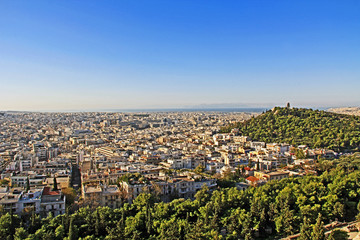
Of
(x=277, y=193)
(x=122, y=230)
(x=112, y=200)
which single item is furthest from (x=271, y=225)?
(x=112, y=200)

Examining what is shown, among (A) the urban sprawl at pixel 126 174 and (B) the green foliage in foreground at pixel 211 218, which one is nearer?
(B) the green foliage in foreground at pixel 211 218

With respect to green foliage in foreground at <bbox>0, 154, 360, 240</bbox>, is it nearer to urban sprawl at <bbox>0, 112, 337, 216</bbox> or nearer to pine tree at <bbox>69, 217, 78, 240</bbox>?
pine tree at <bbox>69, 217, 78, 240</bbox>

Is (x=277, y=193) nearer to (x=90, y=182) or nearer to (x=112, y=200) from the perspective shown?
(x=112, y=200)

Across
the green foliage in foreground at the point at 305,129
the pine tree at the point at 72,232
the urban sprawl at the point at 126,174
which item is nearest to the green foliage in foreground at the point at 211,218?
the pine tree at the point at 72,232

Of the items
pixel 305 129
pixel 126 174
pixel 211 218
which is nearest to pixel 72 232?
pixel 211 218

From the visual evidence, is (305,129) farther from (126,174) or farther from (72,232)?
(72,232)

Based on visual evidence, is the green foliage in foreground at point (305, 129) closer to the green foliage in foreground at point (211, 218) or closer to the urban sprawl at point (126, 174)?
the urban sprawl at point (126, 174)
